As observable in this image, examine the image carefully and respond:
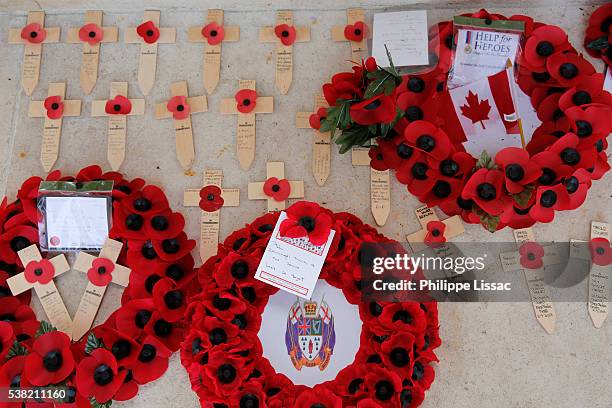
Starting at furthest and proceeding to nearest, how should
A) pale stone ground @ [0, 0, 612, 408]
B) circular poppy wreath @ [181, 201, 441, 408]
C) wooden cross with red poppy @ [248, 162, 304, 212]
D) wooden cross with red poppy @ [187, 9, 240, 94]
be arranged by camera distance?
wooden cross with red poppy @ [187, 9, 240, 94] → wooden cross with red poppy @ [248, 162, 304, 212] → pale stone ground @ [0, 0, 612, 408] → circular poppy wreath @ [181, 201, 441, 408]

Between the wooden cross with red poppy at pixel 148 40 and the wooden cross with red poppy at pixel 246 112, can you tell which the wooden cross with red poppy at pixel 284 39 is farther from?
the wooden cross with red poppy at pixel 148 40

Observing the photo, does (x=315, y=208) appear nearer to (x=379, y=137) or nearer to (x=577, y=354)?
(x=379, y=137)

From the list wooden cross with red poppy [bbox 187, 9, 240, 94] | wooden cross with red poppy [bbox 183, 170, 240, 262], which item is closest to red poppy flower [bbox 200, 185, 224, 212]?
wooden cross with red poppy [bbox 183, 170, 240, 262]

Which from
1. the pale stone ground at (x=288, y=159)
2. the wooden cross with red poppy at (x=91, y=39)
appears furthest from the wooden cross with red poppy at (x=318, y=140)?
the wooden cross with red poppy at (x=91, y=39)

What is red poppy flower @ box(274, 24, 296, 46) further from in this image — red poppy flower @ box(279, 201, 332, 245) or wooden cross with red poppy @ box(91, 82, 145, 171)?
red poppy flower @ box(279, 201, 332, 245)

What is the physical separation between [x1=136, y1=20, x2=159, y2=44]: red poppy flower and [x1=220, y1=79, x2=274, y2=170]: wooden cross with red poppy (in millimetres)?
307

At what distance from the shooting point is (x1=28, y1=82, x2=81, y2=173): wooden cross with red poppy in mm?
1745

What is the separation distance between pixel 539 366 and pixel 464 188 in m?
0.54

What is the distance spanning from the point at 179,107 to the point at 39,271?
0.62 metres

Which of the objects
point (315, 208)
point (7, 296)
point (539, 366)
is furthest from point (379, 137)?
point (7, 296)

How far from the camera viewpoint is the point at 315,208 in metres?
1.46

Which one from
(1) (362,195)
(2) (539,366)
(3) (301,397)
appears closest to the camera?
(3) (301,397)

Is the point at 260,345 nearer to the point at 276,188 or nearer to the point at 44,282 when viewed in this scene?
the point at 276,188

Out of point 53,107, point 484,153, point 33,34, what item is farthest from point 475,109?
point 33,34
